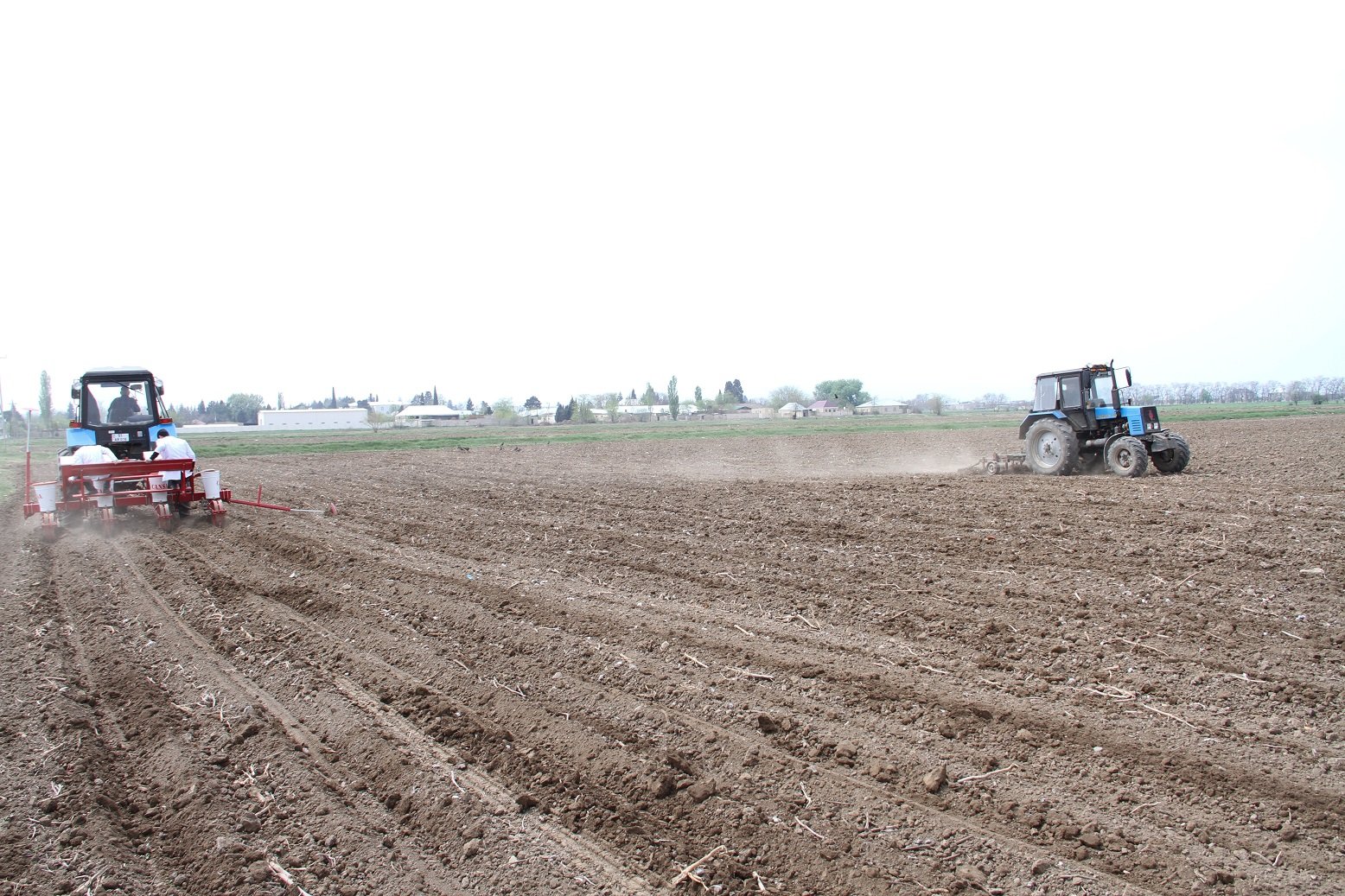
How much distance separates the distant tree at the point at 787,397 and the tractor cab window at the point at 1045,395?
385 feet

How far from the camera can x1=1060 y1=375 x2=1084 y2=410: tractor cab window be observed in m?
16.1

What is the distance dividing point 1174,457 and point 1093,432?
151 centimetres

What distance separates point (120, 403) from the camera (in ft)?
45.5

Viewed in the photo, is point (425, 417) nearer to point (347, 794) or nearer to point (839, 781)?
point (347, 794)

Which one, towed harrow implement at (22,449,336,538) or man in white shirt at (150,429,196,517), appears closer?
towed harrow implement at (22,449,336,538)

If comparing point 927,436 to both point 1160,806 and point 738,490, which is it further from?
point 1160,806

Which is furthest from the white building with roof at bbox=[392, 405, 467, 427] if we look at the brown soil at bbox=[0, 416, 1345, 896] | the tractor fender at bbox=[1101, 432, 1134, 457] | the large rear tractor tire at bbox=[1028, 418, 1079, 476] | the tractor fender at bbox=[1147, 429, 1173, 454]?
the brown soil at bbox=[0, 416, 1345, 896]

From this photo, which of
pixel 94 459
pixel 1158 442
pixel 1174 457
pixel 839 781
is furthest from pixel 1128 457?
pixel 94 459

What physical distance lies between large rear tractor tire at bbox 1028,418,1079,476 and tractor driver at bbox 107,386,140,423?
17.8 meters

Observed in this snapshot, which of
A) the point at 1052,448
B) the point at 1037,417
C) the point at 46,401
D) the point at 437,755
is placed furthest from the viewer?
the point at 46,401

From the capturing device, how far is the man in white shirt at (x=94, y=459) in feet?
39.0

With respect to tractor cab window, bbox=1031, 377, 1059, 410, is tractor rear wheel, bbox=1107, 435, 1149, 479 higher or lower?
lower

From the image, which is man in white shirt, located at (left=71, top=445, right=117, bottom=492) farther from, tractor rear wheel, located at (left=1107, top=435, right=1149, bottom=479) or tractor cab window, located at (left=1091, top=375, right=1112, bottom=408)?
tractor cab window, located at (left=1091, top=375, right=1112, bottom=408)

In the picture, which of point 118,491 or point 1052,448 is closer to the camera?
point 118,491
